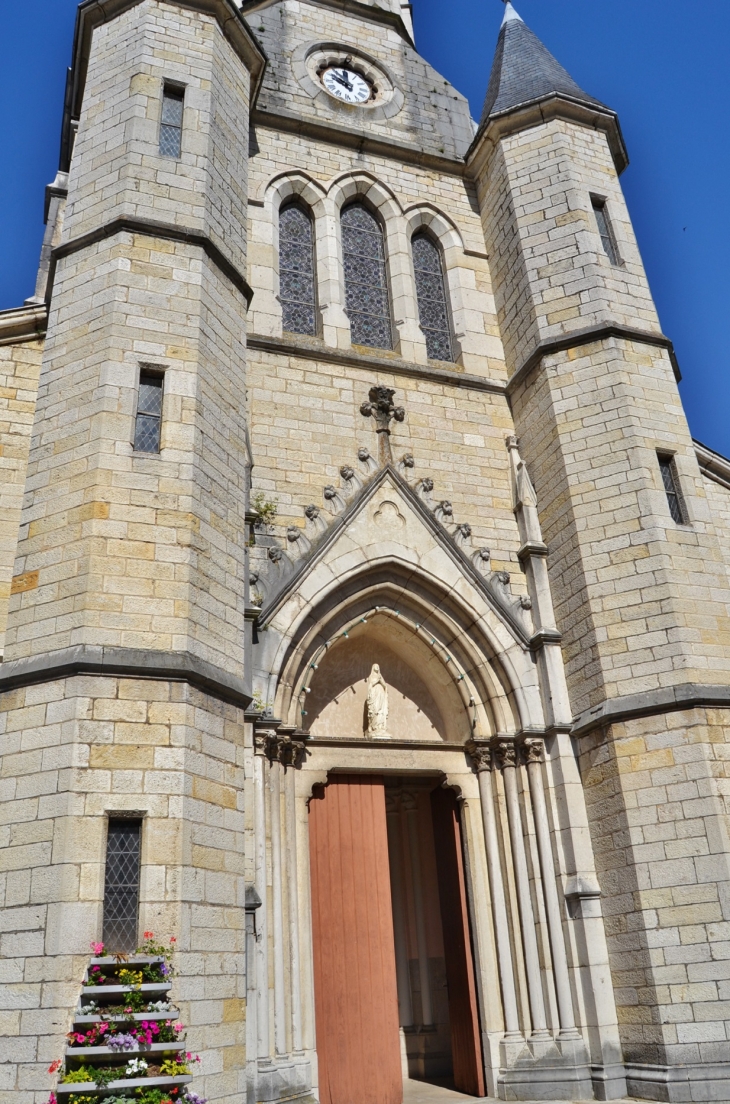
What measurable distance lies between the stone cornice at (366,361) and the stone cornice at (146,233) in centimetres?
147

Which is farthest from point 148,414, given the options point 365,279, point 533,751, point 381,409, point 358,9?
point 358,9

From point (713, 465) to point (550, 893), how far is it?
4.93m

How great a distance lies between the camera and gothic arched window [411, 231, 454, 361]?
11219 mm

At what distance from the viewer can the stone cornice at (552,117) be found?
1126cm

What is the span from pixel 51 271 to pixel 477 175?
6224 mm

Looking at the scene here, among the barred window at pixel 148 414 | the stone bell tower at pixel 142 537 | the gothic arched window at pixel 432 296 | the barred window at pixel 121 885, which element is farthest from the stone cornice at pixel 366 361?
the barred window at pixel 121 885

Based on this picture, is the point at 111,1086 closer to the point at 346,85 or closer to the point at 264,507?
the point at 264,507

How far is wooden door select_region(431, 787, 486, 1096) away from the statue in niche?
3.10ft

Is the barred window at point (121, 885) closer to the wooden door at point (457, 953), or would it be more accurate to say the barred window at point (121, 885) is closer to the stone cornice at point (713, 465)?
the wooden door at point (457, 953)

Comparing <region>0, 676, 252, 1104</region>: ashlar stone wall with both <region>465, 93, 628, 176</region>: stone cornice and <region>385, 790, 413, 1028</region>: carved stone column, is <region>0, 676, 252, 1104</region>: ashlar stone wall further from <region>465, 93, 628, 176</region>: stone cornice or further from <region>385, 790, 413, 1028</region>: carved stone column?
<region>465, 93, 628, 176</region>: stone cornice

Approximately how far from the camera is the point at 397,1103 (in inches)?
317

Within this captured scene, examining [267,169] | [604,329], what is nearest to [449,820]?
[604,329]

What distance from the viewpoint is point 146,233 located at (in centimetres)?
795

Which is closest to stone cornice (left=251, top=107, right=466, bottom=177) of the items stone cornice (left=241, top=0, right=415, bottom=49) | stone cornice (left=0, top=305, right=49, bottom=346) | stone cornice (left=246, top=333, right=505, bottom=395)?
stone cornice (left=241, top=0, right=415, bottom=49)
